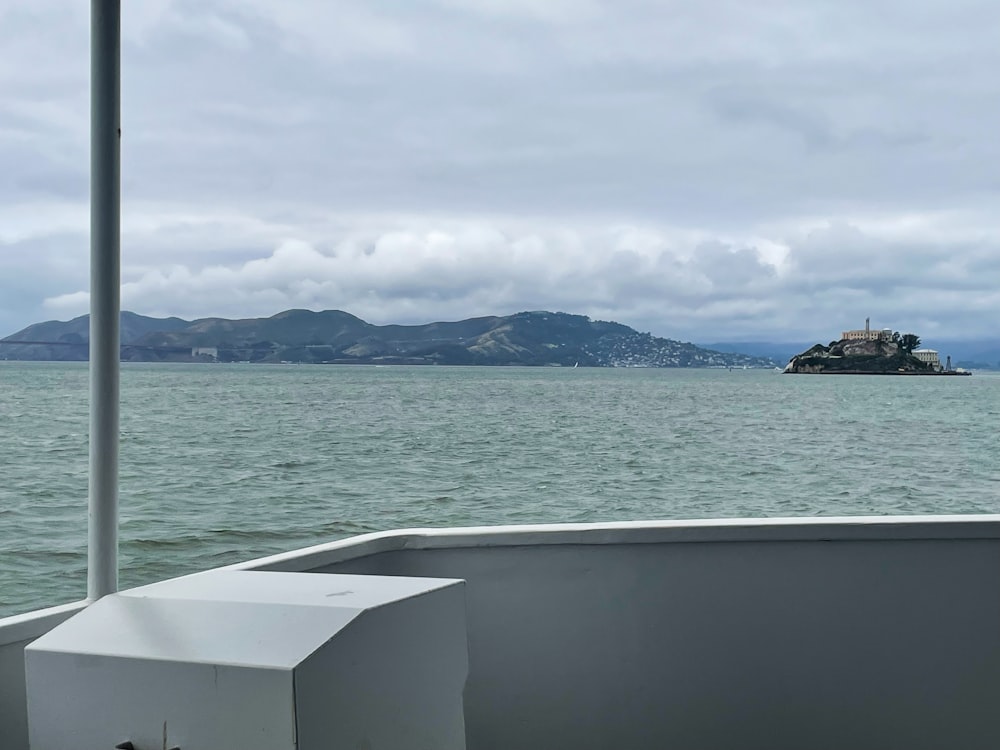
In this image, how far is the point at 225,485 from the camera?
1930 centimetres

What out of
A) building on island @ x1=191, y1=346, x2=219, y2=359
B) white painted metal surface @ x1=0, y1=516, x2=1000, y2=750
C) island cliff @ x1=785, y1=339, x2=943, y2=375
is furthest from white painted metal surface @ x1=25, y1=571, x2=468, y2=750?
island cliff @ x1=785, y1=339, x2=943, y2=375

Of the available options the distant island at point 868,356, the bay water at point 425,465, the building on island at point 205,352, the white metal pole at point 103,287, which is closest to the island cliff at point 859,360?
the distant island at point 868,356

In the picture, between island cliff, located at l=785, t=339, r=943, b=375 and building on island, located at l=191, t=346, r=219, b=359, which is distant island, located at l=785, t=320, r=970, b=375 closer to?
island cliff, located at l=785, t=339, r=943, b=375

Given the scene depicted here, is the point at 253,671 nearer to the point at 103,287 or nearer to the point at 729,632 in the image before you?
the point at 103,287

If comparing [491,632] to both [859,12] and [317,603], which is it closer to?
[317,603]

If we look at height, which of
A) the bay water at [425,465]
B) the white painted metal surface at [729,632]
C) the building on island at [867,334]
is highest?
the building on island at [867,334]

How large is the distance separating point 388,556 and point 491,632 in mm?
235

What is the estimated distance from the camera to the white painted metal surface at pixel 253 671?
1.00m

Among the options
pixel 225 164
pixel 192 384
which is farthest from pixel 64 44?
pixel 225 164

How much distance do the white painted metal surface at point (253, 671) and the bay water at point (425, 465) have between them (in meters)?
7.94

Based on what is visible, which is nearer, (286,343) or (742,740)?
(742,740)

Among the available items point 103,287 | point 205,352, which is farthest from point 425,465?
point 205,352

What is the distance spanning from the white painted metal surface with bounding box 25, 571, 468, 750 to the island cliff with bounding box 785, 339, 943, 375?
2242 inches

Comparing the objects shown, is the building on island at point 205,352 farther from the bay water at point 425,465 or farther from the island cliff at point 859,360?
the island cliff at point 859,360
